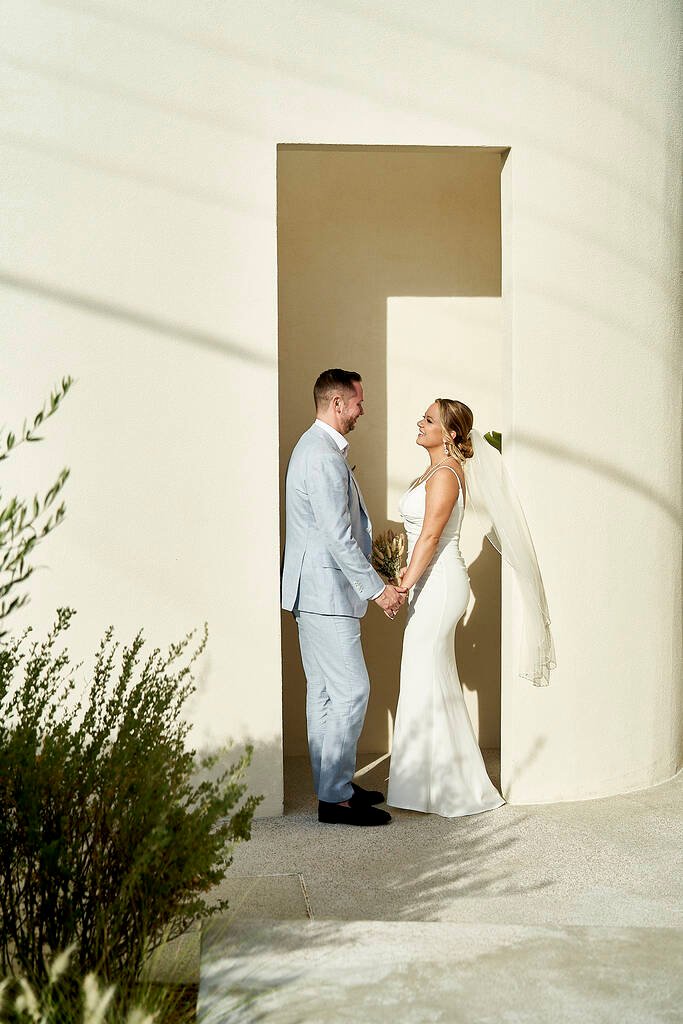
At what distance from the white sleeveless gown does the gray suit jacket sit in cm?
31

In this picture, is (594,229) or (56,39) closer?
(56,39)

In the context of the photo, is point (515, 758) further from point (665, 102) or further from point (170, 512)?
point (665, 102)

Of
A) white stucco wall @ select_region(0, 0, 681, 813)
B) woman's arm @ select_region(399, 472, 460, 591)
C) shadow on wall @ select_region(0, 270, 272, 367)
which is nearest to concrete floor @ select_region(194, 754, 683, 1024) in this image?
white stucco wall @ select_region(0, 0, 681, 813)

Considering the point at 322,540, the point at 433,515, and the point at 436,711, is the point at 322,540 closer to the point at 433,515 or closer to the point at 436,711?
the point at 433,515

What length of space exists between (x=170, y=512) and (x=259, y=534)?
1.25 ft

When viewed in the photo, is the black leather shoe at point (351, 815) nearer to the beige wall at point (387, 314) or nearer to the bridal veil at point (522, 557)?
the bridal veil at point (522, 557)

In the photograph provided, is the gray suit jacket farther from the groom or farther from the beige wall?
the beige wall

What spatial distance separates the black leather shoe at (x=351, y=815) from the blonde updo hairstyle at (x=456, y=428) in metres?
1.55

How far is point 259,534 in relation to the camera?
486cm

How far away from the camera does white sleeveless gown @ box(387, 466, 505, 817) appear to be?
4.99 m

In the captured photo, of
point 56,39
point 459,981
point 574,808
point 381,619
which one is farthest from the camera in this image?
point 381,619

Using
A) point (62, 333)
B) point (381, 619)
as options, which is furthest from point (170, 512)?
point (381, 619)

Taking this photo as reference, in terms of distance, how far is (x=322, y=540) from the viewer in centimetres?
493

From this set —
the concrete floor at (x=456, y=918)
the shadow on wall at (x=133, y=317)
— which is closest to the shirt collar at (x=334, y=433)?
the shadow on wall at (x=133, y=317)
